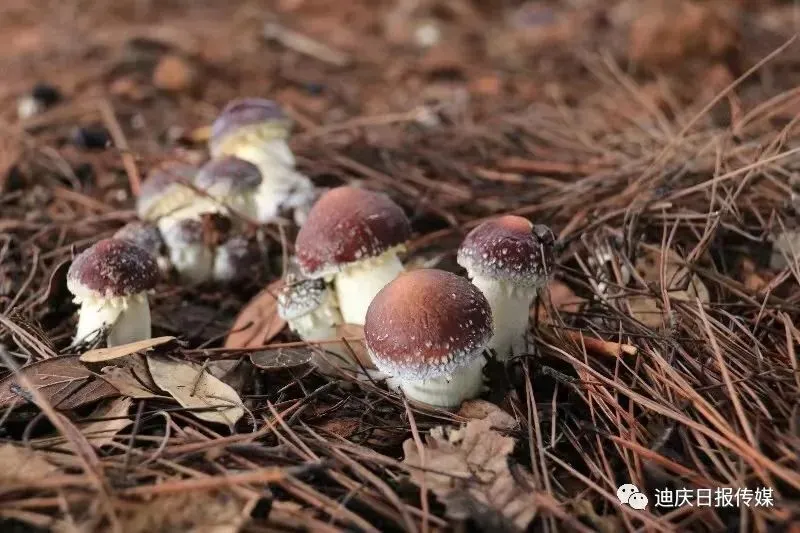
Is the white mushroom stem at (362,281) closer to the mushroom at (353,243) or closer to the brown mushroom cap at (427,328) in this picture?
the mushroom at (353,243)

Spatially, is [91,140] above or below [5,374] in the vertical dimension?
above

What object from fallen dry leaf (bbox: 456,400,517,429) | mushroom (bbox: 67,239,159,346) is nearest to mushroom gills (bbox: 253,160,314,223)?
mushroom (bbox: 67,239,159,346)

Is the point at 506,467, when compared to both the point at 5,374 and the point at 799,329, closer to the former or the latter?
the point at 799,329

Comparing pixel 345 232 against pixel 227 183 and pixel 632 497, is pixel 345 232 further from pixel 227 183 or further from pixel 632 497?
pixel 632 497

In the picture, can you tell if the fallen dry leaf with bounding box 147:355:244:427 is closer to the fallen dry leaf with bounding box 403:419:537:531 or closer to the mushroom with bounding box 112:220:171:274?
the fallen dry leaf with bounding box 403:419:537:531

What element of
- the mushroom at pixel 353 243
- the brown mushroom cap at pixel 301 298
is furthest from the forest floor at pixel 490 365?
the mushroom at pixel 353 243

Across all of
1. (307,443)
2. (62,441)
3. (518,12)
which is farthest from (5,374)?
(518,12)
